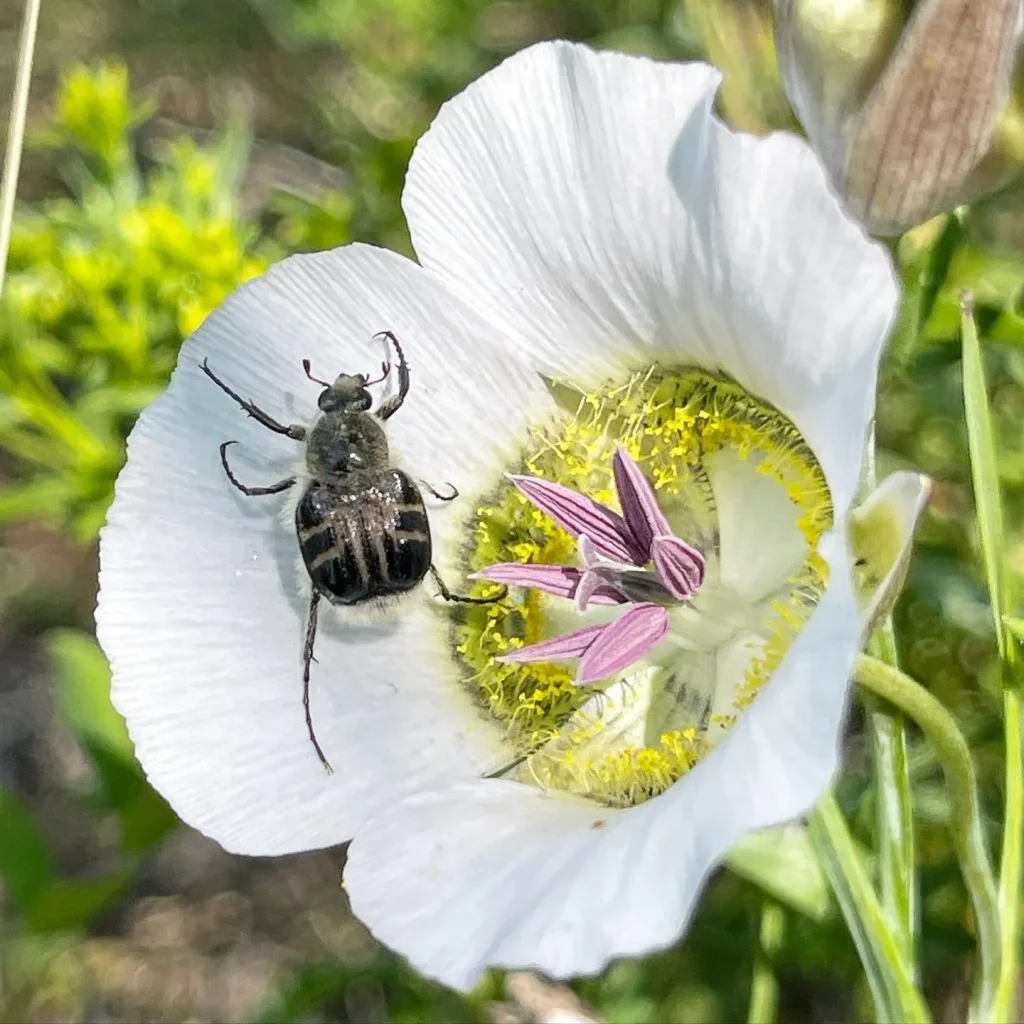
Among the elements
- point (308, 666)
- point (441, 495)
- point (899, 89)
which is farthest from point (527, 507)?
point (899, 89)

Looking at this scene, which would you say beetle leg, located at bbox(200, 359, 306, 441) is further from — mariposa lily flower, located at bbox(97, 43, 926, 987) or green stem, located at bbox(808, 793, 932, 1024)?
green stem, located at bbox(808, 793, 932, 1024)

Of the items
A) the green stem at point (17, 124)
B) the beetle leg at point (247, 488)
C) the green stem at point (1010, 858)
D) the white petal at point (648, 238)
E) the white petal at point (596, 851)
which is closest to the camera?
the white petal at point (596, 851)

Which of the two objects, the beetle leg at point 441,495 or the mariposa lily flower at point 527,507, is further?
the beetle leg at point 441,495

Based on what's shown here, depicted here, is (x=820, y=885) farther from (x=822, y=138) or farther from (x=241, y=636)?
(x=822, y=138)

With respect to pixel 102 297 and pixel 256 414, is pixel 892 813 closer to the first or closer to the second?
pixel 256 414

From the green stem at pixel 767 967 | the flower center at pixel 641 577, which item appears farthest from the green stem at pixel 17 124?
the green stem at pixel 767 967

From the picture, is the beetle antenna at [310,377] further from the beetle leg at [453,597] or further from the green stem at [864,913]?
the green stem at [864,913]
